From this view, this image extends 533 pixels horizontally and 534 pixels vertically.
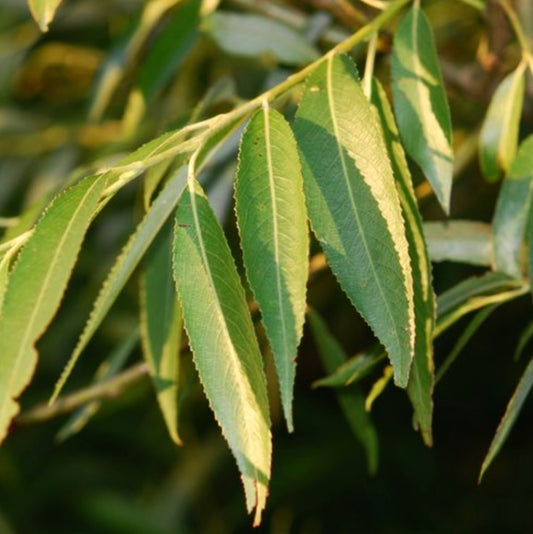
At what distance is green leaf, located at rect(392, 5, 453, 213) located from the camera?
64 cm

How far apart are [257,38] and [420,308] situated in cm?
38

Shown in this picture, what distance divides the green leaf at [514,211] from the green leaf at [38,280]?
288mm

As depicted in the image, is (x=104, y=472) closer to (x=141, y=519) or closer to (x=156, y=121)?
(x=141, y=519)

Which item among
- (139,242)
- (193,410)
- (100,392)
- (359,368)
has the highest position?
(139,242)

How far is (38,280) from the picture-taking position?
53cm

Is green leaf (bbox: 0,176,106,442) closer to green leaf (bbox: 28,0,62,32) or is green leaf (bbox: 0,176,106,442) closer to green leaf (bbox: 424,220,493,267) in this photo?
green leaf (bbox: 28,0,62,32)

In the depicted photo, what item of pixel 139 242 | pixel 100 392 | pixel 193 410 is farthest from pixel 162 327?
pixel 193 410

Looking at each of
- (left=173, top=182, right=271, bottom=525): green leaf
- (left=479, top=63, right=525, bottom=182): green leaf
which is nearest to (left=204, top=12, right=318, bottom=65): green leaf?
(left=479, top=63, right=525, bottom=182): green leaf

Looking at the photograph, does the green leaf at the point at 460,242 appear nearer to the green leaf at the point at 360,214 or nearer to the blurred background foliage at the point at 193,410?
the green leaf at the point at 360,214

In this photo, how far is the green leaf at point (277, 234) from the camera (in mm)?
515

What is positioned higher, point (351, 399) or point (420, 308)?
point (420, 308)

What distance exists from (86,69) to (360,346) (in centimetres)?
60

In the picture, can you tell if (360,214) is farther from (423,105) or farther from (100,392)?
(100,392)

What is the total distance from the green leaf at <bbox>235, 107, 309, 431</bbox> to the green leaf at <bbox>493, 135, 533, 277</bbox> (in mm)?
205
